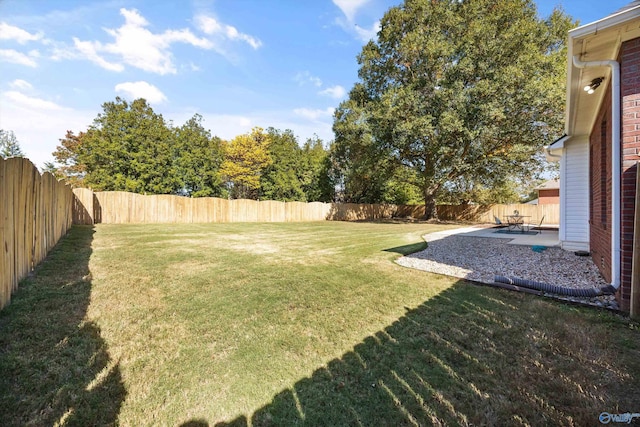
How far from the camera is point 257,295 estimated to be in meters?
3.83

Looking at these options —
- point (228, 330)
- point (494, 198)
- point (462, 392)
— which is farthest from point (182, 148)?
point (494, 198)

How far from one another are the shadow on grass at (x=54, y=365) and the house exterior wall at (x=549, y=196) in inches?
1229

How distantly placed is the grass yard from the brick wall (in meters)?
0.61

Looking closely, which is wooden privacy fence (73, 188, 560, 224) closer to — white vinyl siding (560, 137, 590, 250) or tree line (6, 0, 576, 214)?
tree line (6, 0, 576, 214)

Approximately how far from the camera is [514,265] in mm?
5547

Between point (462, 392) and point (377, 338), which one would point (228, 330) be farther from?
point (462, 392)

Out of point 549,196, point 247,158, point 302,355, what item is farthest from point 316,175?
point 302,355

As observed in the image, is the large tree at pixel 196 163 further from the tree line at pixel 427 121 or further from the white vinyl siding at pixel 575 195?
the white vinyl siding at pixel 575 195

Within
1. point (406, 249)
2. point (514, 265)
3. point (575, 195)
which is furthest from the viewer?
point (406, 249)

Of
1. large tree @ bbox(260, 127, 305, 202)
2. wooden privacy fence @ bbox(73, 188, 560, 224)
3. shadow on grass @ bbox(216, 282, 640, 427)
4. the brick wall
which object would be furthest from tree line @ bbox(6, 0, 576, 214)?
shadow on grass @ bbox(216, 282, 640, 427)

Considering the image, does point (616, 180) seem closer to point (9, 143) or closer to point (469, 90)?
point (469, 90)

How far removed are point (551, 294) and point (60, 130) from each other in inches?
1418

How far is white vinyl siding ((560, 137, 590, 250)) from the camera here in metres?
6.79

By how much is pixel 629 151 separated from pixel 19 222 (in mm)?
7488
